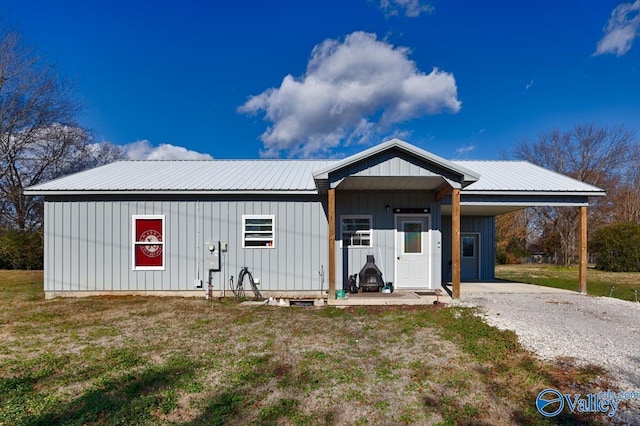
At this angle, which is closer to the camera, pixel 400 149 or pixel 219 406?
pixel 219 406

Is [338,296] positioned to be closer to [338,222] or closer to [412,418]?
[338,222]

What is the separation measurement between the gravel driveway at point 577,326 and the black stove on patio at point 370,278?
2053mm

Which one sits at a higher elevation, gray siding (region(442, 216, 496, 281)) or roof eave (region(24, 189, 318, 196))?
roof eave (region(24, 189, 318, 196))

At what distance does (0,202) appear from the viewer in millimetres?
19062

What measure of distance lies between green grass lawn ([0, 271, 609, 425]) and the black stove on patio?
182 centimetres

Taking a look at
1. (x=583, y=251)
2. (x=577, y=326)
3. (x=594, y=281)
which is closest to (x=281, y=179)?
(x=577, y=326)

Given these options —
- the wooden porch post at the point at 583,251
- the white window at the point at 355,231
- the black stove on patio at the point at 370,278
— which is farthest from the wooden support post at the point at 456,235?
the wooden porch post at the point at 583,251

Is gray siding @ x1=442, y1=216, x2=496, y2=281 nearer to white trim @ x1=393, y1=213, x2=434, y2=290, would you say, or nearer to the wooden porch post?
the wooden porch post

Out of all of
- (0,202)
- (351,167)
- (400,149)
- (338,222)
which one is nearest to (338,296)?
(338,222)

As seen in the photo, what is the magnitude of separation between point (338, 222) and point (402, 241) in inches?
73.6

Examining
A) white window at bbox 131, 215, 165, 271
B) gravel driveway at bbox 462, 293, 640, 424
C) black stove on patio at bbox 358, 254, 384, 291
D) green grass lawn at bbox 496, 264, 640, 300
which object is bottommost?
green grass lawn at bbox 496, 264, 640, 300

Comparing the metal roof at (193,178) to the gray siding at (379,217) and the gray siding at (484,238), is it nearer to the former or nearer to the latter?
the gray siding at (379,217)

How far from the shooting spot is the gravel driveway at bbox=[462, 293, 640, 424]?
4219 millimetres

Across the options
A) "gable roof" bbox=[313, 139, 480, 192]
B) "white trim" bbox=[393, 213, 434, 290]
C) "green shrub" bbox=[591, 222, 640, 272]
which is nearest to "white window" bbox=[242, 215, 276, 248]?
"gable roof" bbox=[313, 139, 480, 192]
